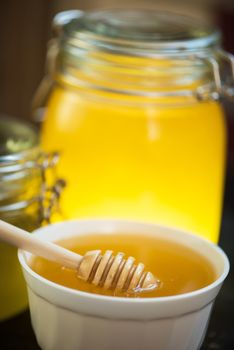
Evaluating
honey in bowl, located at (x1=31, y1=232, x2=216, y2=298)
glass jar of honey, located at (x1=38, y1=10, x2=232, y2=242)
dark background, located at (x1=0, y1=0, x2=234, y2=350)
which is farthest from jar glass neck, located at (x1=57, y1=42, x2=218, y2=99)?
dark background, located at (x1=0, y1=0, x2=234, y2=350)

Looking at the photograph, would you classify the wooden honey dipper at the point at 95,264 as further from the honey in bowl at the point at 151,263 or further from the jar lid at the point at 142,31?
the jar lid at the point at 142,31

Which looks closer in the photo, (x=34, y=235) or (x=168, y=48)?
(x=34, y=235)

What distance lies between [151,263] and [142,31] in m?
0.26

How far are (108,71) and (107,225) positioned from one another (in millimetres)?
163

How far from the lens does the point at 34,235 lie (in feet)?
1.77

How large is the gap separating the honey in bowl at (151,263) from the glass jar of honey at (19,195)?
48 mm

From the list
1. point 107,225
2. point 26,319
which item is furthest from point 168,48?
point 26,319

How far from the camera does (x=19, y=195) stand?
2.02ft

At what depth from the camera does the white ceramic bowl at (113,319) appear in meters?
0.47

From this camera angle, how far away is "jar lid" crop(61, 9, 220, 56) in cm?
66

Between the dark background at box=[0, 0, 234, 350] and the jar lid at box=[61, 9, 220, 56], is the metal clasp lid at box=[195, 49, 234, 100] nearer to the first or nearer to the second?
the jar lid at box=[61, 9, 220, 56]

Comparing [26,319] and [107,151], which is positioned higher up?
[107,151]

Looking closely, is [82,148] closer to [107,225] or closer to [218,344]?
[107,225]

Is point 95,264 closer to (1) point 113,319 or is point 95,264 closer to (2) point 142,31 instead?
(1) point 113,319
